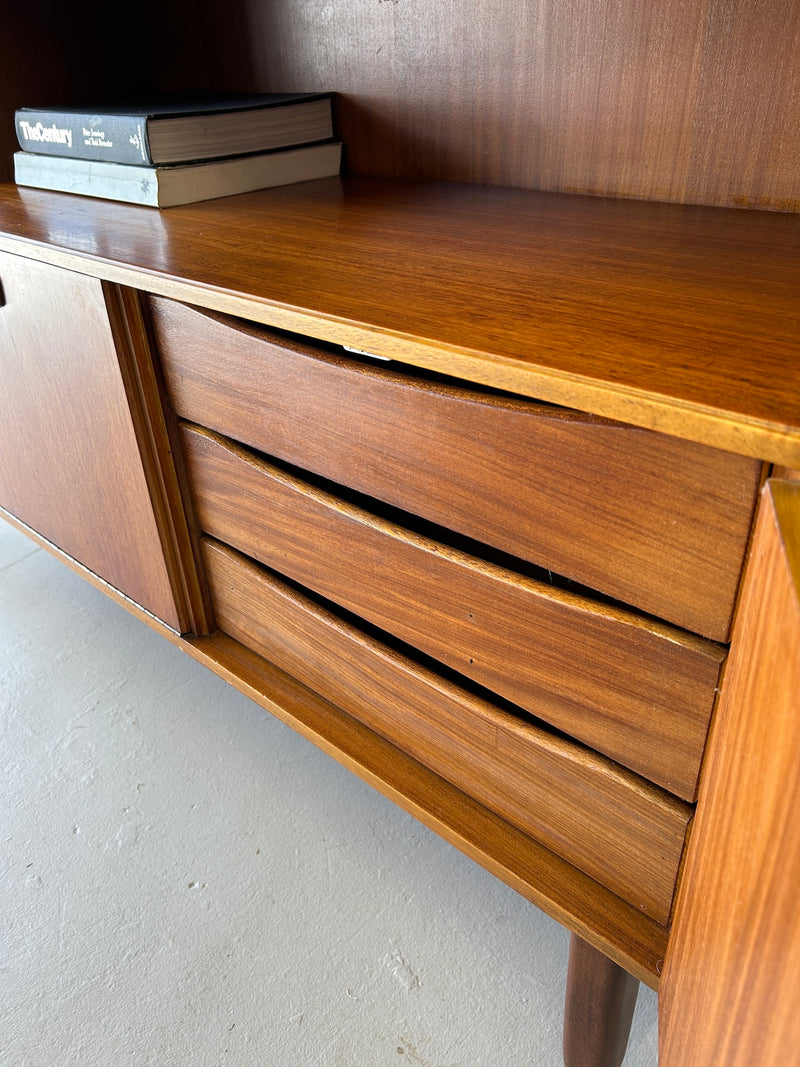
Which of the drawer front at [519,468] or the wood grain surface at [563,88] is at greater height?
the wood grain surface at [563,88]

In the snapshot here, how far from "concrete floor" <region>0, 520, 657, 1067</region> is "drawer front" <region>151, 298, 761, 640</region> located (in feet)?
1.44

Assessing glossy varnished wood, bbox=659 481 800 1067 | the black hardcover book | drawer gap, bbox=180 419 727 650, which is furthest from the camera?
the black hardcover book

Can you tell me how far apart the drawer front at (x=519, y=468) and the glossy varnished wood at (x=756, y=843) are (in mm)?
36

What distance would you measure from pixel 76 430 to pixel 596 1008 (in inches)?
27.1

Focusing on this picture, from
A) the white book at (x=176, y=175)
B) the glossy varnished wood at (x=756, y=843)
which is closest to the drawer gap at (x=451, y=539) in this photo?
the glossy varnished wood at (x=756, y=843)

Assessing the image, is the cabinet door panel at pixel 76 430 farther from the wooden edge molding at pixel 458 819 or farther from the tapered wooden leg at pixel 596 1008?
the tapered wooden leg at pixel 596 1008

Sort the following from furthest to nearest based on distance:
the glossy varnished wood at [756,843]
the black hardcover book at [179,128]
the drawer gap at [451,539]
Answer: the black hardcover book at [179,128] → the drawer gap at [451,539] → the glossy varnished wood at [756,843]

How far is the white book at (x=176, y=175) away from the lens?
2.61 ft

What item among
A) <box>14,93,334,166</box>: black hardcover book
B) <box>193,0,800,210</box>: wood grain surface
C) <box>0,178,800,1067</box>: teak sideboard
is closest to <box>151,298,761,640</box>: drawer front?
<box>0,178,800,1067</box>: teak sideboard

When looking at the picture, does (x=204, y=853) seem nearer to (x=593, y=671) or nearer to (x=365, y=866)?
(x=365, y=866)

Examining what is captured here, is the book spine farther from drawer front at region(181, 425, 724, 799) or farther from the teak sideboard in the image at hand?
drawer front at region(181, 425, 724, 799)

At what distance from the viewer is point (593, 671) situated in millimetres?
501

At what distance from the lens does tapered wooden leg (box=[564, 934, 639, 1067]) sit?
589 mm

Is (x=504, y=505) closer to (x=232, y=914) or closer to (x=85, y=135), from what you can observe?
(x=232, y=914)
